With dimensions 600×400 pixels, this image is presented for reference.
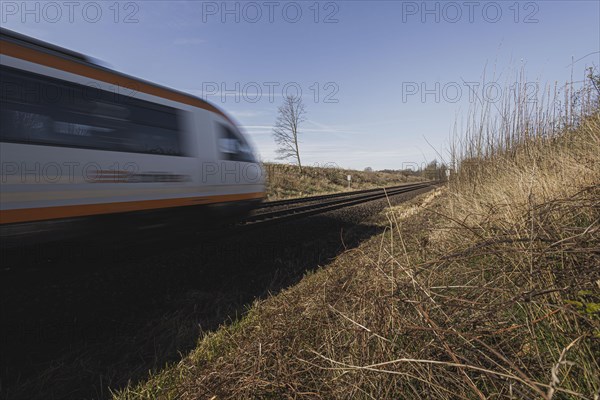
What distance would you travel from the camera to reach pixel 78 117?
13.8 ft

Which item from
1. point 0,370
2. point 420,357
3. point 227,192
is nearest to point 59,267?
point 0,370

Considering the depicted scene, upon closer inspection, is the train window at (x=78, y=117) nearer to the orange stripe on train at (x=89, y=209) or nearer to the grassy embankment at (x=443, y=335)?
the orange stripe on train at (x=89, y=209)

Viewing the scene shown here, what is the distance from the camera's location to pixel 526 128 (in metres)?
4.13

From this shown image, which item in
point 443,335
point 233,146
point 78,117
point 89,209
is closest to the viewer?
point 443,335

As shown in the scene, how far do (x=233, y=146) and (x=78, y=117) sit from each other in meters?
3.22

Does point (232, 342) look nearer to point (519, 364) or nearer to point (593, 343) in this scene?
point (519, 364)

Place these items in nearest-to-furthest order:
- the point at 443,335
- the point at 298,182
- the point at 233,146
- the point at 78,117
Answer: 1. the point at 443,335
2. the point at 78,117
3. the point at 233,146
4. the point at 298,182

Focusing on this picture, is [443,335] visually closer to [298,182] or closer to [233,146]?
[233,146]

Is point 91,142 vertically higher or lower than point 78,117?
lower

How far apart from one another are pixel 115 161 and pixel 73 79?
1.27 metres

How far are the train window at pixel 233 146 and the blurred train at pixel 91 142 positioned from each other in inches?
11.4

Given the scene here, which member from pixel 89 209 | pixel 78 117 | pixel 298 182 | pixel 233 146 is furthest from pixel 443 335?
pixel 298 182

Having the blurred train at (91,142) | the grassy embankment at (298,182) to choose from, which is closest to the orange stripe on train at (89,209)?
the blurred train at (91,142)

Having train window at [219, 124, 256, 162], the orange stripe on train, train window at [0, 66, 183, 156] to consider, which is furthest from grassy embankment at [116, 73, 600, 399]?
train window at [219, 124, 256, 162]
